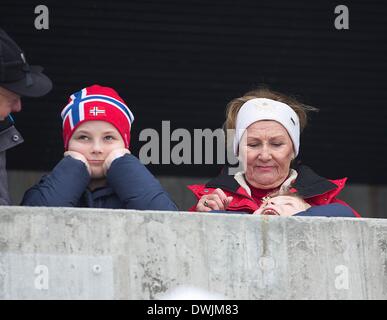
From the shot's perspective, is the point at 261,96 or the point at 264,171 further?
the point at 261,96

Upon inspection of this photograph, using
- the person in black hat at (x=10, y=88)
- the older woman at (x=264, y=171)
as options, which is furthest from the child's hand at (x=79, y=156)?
the older woman at (x=264, y=171)

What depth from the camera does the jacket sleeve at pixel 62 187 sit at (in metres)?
7.18

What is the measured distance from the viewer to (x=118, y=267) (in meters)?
6.61

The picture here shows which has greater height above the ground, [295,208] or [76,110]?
[76,110]

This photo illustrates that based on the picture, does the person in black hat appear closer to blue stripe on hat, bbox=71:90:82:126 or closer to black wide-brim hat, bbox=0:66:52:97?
black wide-brim hat, bbox=0:66:52:97

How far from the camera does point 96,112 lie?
757 cm

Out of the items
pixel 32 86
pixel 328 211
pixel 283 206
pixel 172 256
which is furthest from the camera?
pixel 32 86

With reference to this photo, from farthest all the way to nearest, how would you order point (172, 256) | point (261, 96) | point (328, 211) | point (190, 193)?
point (190, 193)
point (261, 96)
point (328, 211)
point (172, 256)

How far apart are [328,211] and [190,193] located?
4263mm

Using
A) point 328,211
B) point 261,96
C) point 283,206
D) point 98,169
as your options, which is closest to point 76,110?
point 98,169

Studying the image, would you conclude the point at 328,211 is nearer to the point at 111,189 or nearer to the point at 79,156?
the point at 111,189

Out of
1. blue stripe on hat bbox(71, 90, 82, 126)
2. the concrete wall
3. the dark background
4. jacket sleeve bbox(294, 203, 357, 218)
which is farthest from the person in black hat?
the concrete wall

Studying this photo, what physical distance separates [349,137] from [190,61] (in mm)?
1249
